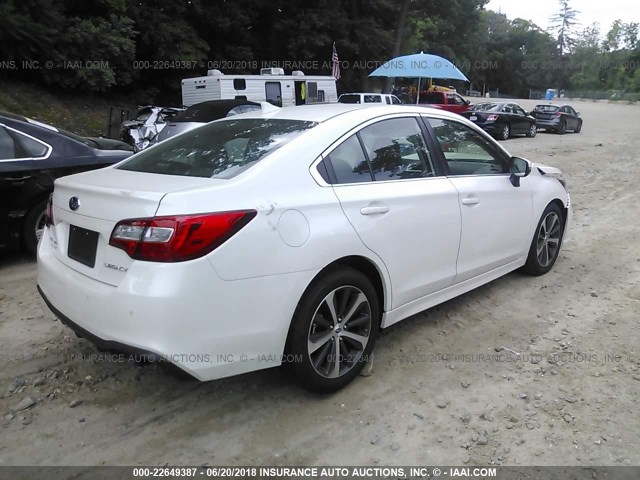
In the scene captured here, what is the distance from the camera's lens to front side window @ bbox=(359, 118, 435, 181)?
3295 millimetres

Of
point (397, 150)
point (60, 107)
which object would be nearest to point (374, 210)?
point (397, 150)

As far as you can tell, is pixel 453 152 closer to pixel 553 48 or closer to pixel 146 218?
pixel 146 218

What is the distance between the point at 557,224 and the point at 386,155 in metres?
2.54

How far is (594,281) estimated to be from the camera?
4898 mm

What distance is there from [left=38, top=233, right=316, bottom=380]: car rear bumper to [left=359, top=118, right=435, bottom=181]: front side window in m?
1.02

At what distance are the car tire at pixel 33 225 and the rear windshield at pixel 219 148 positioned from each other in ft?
7.35

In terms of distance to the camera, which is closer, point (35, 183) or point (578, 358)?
point (578, 358)

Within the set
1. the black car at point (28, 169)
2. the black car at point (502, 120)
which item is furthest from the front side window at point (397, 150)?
the black car at point (502, 120)

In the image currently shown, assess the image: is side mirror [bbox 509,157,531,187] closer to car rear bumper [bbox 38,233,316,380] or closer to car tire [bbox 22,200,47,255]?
car rear bumper [bbox 38,233,316,380]

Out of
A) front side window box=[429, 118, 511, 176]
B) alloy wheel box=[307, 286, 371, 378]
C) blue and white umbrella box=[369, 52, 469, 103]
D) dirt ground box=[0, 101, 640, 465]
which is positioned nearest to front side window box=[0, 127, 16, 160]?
dirt ground box=[0, 101, 640, 465]

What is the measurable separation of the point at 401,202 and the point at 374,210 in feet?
0.84

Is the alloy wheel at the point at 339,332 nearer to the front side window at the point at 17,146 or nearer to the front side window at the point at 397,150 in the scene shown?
the front side window at the point at 397,150

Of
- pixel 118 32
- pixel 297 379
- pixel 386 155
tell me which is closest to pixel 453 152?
pixel 386 155

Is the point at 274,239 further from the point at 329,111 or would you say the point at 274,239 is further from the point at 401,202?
the point at 329,111
